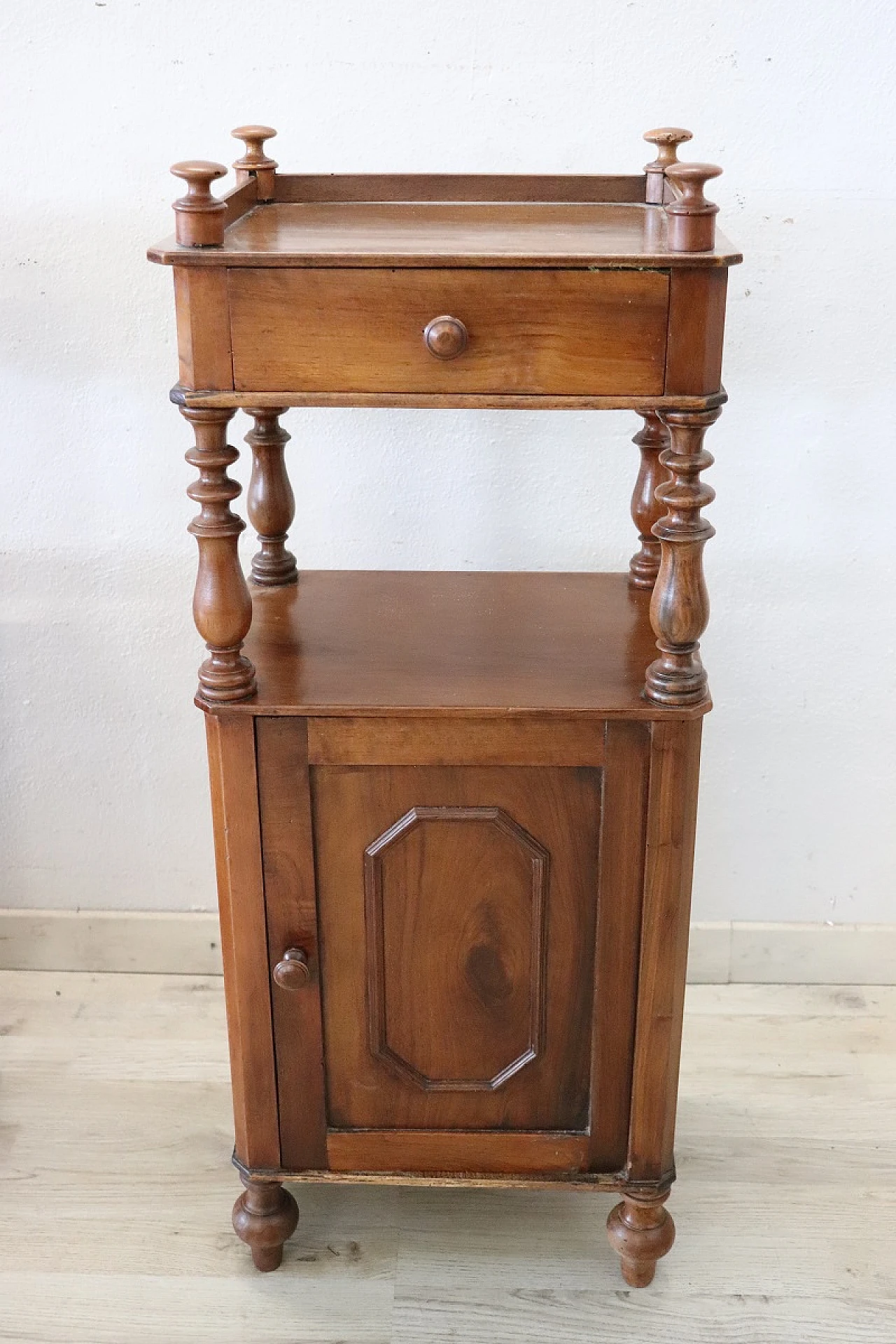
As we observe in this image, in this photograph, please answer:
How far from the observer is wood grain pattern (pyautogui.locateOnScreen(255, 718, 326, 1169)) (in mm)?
1577

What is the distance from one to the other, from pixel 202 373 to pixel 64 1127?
1.24 m

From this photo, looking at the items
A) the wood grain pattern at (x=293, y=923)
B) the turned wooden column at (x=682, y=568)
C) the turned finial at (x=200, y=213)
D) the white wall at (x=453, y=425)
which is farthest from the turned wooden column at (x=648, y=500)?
the turned finial at (x=200, y=213)

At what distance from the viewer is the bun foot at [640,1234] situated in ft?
5.83

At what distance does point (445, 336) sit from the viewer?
136 centimetres

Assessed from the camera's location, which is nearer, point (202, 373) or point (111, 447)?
point (202, 373)

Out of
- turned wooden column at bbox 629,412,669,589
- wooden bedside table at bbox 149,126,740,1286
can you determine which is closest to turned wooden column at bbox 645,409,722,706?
wooden bedside table at bbox 149,126,740,1286

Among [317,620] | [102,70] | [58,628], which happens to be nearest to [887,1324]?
[317,620]

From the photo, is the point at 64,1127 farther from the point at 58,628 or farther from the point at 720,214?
the point at 720,214

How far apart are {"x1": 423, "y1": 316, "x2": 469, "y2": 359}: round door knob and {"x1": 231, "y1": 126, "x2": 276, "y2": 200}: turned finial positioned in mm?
504

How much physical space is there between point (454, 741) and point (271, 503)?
0.53m

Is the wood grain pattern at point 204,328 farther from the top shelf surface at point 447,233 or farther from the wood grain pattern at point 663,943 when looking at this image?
the wood grain pattern at point 663,943

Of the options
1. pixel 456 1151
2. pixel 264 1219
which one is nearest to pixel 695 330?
pixel 456 1151

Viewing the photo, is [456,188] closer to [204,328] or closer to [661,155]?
[661,155]

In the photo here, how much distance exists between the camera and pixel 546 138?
6.44 ft
